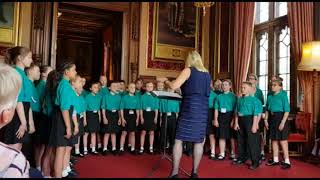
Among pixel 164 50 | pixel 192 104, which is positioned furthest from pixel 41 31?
pixel 192 104

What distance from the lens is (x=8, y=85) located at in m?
1.04

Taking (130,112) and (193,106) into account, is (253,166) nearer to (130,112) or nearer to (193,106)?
(193,106)

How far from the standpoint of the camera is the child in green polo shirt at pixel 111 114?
6.33m

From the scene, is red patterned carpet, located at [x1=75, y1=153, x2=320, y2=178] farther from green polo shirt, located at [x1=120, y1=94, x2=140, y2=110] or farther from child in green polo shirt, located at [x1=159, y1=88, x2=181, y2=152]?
green polo shirt, located at [x1=120, y1=94, x2=140, y2=110]

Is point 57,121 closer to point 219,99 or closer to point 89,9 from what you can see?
point 219,99

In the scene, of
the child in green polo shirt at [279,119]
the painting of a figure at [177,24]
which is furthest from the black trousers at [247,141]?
the painting of a figure at [177,24]

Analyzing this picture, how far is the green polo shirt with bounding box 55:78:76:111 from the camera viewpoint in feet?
11.4

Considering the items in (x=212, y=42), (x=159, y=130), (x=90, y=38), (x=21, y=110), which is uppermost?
(x=90, y=38)

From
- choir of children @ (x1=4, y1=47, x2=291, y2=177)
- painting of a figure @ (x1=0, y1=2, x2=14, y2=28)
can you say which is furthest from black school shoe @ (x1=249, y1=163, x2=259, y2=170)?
painting of a figure @ (x1=0, y1=2, x2=14, y2=28)

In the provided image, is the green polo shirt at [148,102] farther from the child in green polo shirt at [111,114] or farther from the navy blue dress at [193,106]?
the navy blue dress at [193,106]

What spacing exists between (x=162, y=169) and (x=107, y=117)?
207 cm

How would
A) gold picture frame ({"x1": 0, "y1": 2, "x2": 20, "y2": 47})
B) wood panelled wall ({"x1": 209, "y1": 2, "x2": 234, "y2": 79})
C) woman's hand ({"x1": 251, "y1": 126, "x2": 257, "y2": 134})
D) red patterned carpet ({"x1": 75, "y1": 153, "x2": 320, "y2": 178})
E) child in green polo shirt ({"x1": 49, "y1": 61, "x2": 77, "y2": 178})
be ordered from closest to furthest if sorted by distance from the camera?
child in green polo shirt ({"x1": 49, "y1": 61, "x2": 77, "y2": 178}), red patterned carpet ({"x1": 75, "y1": 153, "x2": 320, "y2": 178}), woman's hand ({"x1": 251, "y1": 126, "x2": 257, "y2": 134}), gold picture frame ({"x1": 0, "y1": 2, "x2": 20, "y2": 47}), wood panelled wall ({"x1": 209, "y1": 2, "x2": 234, "y2": 79})

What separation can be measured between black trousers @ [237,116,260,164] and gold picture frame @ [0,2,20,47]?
5982mm

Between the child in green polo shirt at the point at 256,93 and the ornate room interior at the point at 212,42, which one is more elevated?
the ornate room interior at the point at 212,42
